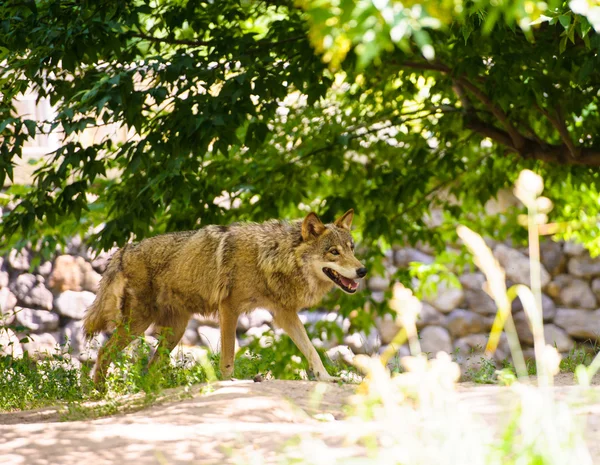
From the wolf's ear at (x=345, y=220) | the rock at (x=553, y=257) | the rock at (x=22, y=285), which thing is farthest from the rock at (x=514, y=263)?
the wolf's ear at (x=345, y=220)

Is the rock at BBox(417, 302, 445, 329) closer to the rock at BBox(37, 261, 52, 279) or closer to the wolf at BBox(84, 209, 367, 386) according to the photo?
the rock at BBox(37, 261, 52, 279)

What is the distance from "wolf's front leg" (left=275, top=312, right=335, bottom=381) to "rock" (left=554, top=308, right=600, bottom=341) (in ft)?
30.4

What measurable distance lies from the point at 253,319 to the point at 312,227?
24.6 feet

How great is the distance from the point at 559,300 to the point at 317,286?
9.30m

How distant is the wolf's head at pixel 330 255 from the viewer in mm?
7539

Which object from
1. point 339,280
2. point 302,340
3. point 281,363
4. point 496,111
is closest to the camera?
point 302,340

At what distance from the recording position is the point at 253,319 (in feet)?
49.1

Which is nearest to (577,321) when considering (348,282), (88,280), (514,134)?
(514,134)

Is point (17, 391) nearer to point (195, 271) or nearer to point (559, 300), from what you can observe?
point (195, 271)

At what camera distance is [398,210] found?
11055mm

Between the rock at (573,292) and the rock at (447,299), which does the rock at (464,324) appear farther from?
the rock at (573,292)

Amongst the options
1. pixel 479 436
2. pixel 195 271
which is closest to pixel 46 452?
pixel 479 436

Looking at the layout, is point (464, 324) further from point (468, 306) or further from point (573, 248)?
point (573, 248)

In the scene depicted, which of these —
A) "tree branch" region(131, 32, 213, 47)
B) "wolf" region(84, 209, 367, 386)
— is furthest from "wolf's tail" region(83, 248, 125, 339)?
"tree branch" region(131, 32, 213, 47)
